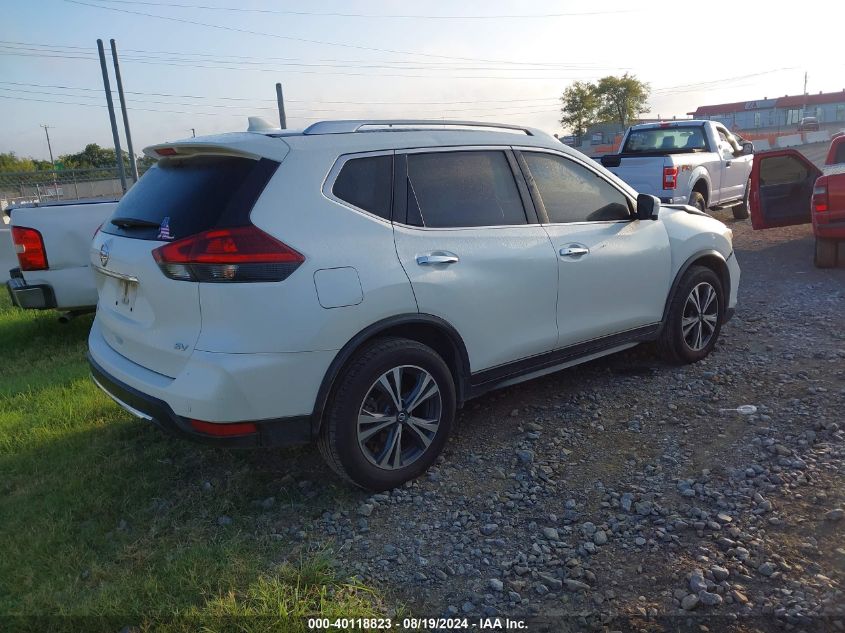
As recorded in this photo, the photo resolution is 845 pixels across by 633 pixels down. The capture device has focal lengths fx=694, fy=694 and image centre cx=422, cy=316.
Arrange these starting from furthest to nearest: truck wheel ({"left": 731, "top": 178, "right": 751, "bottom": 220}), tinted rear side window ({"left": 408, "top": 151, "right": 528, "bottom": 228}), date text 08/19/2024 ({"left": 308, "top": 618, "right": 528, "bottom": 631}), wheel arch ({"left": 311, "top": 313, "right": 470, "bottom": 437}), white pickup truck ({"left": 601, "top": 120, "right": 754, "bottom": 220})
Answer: truck wheel ({"left": 731, "top": 178, "right": 751, "bottom": 220})
white pickup truck ({"left": 601, "top": 120, "right": 754, "bottom": 220})
tinted rear side window ({"left": 408, "top": 151, "right": 528, "bottom": 228})
wheel arch ({"left": 311, "top": 313, "right": 470, "bottom": 437})
date text 08/19/2024 ({"left": 308, "top": 618, "right": 528, "bottom": 631})

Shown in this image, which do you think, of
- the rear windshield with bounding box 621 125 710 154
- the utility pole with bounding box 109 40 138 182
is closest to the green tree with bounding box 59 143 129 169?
the utility pole with bounding box 109 40 138 182

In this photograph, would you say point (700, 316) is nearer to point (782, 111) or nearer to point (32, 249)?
point (32, 249)

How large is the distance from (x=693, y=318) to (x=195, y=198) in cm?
368

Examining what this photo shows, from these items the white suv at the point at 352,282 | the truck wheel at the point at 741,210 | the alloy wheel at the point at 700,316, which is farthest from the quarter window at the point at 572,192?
the truck wheel at the point at 741,210

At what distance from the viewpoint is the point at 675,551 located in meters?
2.97

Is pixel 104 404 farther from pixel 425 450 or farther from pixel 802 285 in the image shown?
pixel 802 285

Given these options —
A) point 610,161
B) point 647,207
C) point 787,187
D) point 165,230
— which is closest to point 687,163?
point 610,161

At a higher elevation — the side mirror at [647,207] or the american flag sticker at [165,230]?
the american flag sticker at [165,230]

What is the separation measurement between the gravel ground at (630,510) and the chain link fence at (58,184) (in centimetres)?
2438

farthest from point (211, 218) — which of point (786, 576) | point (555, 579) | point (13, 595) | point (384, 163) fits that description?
point (786, 576)

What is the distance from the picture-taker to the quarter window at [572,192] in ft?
14.1

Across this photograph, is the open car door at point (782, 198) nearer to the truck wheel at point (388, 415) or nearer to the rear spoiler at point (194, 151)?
the truck wheel at point (388, 415)

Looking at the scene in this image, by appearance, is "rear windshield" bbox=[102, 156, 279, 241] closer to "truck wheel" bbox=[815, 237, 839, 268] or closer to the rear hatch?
the rear hatch

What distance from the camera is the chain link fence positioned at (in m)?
25.8
